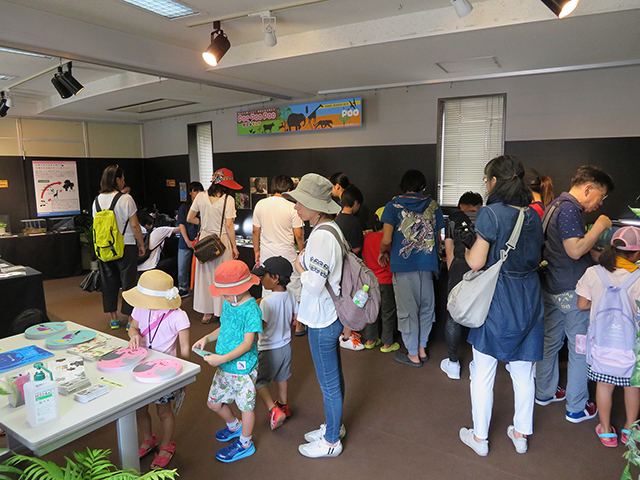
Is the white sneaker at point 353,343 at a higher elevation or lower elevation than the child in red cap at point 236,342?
lower

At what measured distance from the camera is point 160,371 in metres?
1.91

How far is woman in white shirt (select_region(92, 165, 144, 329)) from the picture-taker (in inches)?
167

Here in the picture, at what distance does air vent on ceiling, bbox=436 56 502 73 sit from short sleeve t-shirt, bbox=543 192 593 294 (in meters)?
1.96

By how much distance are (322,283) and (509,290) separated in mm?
1002

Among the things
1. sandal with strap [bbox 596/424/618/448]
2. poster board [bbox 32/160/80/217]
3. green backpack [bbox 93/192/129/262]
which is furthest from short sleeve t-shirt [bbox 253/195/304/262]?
poster board [bbox 32/160/80/217]

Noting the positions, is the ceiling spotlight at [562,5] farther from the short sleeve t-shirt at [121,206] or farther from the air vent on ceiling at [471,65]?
the short sleeve t-shirt at [121,206]

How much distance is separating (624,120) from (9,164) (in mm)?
8815

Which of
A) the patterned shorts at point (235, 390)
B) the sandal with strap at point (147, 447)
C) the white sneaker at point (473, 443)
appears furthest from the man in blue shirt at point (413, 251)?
the sandal with strap at point (147, 447)

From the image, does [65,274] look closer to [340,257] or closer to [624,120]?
[340,257]

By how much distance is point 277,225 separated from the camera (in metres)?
3.87

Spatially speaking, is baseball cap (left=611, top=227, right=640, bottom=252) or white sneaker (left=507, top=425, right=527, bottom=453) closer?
baseball cap (left=611, top=227, right=640, bottom=252)

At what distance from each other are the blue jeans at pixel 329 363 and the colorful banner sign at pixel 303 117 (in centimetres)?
381

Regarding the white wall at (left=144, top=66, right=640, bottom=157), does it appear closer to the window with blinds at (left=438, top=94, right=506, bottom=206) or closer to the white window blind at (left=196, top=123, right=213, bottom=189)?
the window with blinds at (left=438, top=94, right=506, bottom=206)

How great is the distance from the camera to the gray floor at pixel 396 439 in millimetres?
2299
